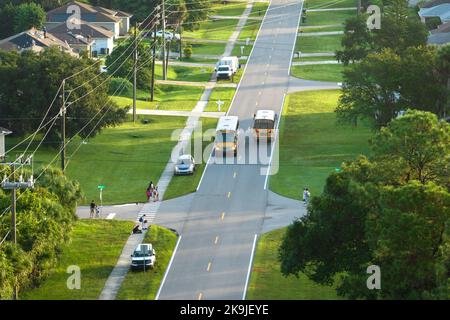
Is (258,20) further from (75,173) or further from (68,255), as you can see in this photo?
(68,255)

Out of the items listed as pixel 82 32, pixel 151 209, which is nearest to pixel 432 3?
pixel 82 32

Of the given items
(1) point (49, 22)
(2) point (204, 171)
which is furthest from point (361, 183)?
(1) point (49, 22)

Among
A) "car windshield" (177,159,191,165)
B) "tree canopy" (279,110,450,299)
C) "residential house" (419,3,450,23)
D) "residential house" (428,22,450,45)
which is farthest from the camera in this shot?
"residential house" (419,3,450,23)

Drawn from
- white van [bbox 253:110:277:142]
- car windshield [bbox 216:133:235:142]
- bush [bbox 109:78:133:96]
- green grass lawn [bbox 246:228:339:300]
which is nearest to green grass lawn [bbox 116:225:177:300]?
green grass lawn [bbox 246:228:339:300]

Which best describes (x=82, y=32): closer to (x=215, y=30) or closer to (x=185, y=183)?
(x=215, y=30)

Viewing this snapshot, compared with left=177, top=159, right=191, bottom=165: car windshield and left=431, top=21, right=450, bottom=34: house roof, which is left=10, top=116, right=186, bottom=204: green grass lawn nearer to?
left=177, top=159, right=191, bottom=165: car windshield

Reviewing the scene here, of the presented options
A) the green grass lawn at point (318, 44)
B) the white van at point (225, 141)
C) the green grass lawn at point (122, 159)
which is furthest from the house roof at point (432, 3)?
the white van at point (225, 141)
